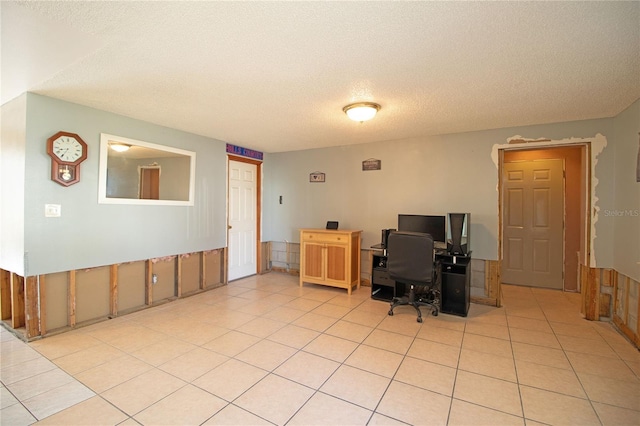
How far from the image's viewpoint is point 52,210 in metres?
2.97

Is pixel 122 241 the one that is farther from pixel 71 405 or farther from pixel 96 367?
pixel 71 405

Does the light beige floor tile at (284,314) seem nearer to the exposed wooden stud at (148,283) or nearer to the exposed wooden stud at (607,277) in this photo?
the exposed wooden stud at (148,283)

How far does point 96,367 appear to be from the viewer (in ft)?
7.82

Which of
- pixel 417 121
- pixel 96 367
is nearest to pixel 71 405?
pixel 96 367

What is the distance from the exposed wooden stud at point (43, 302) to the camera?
289 centimetres

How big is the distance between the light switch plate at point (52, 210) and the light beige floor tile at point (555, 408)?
174 inches

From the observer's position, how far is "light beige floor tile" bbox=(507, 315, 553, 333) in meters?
3.19

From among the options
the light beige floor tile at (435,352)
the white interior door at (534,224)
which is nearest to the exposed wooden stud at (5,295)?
the light beige floor tile at (435,352)

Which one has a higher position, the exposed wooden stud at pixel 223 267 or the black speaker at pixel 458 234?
the black speaker at pixel 458 234

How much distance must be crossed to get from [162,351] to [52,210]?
6.14 ft

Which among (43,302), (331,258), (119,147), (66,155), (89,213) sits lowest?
(43,302)

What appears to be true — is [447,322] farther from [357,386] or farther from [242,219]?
[242,219]

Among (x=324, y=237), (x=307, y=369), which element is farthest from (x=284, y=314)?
(x=324, y=237)

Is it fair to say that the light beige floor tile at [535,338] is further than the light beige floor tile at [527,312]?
No
